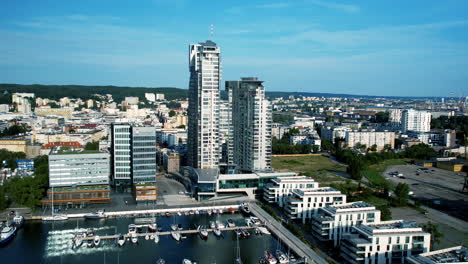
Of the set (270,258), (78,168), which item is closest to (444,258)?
(270,258)

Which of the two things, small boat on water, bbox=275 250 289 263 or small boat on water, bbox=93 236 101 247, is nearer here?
small boat on water, bbox=275 250 289 263

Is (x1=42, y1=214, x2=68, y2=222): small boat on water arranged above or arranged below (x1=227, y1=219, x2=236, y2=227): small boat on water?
above

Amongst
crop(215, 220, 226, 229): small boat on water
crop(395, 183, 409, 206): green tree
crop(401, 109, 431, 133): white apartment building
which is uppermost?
crop(401, 109, 431, 133): white apartment building

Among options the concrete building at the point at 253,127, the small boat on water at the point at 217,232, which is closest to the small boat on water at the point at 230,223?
the small boat on water at the point at 217,232

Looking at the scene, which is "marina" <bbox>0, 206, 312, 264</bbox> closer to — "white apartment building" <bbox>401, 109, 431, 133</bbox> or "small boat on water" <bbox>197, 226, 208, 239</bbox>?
"small boat on water" <bbox>197, 226, 208, 239</bbox>

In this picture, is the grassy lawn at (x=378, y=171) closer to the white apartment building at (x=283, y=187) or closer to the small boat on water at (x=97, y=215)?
the white apartment building at (x=283, y=187)

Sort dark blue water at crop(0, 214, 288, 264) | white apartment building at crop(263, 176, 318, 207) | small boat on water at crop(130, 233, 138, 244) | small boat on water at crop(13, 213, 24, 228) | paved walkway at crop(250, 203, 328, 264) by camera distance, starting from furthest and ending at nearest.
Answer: white apartment building at crop(263, 176, 318, 207) < small boat on water at crop(13, 213, 24, 228) < small boat on water at crop(130, 233, 138, 244) < dark blue water at crop(0, 214, 288, 264) < paved walkway at crop(250, 203, 328, 264)

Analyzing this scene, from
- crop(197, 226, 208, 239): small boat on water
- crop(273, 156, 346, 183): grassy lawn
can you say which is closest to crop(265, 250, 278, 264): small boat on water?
crop(197, 226, 208, 239): small boat on water

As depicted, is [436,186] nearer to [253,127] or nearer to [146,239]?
[253,127]
